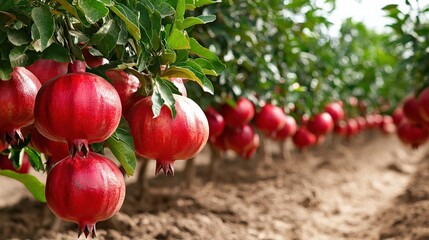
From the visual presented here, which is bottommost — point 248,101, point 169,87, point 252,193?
point 252,193

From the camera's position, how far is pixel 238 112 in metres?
3.99

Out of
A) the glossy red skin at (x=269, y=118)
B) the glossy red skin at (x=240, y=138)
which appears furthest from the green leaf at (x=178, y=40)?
the glossy red skin at (x=269, y=118)

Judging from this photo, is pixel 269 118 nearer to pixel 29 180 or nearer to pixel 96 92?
pixel 29 180

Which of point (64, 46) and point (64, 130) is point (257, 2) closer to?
point (64, 46)

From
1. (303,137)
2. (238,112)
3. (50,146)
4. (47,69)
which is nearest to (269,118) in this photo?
(238,112)

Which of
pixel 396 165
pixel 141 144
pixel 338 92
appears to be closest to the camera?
pixel 141 144

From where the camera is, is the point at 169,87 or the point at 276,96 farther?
the point at 276,96

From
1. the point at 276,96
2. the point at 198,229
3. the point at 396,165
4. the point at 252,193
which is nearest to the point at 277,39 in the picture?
the point at 276,96

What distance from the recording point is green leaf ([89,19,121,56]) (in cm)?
178

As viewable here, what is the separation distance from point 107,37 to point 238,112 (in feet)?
7.44

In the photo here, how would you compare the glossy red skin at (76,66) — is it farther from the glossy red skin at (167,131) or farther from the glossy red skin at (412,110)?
the glossy red skin at (412,110)

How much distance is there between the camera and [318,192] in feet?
25.0

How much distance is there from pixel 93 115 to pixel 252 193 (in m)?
5.70

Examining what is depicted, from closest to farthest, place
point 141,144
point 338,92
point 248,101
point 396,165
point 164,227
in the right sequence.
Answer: point 141,144, point 248,101, point 164,227, point 338,92, point 396,165
